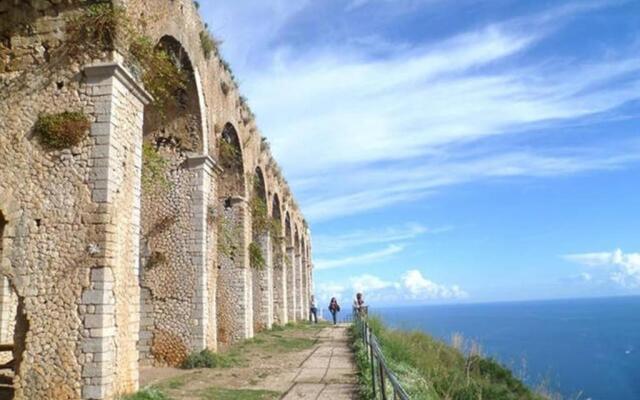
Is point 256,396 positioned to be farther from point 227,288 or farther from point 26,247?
point 227,288

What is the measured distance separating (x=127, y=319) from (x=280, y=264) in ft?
57.3

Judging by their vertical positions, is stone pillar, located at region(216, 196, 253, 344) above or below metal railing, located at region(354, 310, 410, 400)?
above

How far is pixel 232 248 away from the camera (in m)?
17.6

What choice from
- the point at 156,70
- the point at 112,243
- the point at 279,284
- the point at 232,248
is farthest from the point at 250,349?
the point at 279,284

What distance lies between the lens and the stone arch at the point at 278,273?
25.2 metres

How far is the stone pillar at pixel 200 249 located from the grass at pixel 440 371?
3704 millimetres

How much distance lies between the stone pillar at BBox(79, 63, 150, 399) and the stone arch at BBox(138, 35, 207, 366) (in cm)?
406

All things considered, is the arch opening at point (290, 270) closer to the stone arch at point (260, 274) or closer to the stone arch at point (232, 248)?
the stone arch at point (260, 274)

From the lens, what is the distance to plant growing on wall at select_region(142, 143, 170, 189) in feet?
43.8

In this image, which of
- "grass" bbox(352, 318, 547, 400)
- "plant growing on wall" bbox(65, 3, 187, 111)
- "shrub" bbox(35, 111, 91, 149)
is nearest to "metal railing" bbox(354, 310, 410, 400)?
"grass" bbox(352, 318, 547, 400)

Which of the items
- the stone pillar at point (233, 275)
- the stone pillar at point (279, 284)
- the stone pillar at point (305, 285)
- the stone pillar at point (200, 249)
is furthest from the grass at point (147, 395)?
the stone pillar at point (305, 285)

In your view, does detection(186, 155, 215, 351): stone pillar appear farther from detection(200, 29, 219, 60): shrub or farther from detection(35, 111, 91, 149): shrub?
detection(35, 111, 91, 149): shrub

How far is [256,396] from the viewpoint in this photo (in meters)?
8.70

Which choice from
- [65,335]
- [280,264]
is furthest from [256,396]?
[280,264]
